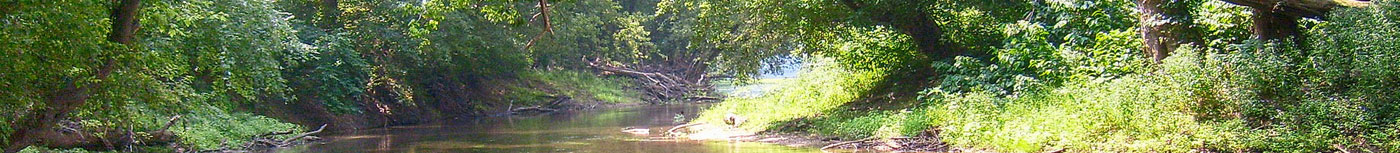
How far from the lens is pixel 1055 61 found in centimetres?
1519

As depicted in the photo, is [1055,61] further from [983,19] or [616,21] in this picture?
[616,21]

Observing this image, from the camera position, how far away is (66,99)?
9594 millimetres

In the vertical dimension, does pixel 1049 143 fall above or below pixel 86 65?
below

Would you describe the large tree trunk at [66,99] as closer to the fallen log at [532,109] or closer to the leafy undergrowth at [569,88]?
the fallen log at [532,109]

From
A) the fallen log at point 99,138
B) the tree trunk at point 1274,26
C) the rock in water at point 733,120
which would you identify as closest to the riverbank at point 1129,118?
the tree trunk at point 1274,26

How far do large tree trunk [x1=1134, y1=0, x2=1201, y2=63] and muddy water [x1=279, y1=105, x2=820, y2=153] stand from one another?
4059 millimetres

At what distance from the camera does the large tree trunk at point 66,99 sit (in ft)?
31.3

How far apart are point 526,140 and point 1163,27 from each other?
9.99 meters

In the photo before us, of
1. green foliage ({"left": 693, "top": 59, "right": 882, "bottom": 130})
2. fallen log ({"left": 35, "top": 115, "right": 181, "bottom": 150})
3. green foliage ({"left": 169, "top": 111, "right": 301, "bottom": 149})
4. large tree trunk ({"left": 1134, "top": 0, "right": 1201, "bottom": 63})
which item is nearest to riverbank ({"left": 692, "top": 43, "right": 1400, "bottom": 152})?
large tree trunk ({"left": 1134, "top": 0, "right": 1201, "bottom": 63})

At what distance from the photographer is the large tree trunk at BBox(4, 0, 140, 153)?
955 cm

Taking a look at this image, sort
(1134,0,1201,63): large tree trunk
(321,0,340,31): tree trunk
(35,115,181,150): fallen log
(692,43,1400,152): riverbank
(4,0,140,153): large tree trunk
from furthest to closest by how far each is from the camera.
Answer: (321,0,340,31): tree trunk → (1134,0,1201,63): large tree trunk → (35,115,181,150): fallen log → (692,43,1400,152): riverbank → (4,0,140,153): large tree trunk

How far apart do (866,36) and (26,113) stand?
13805mm

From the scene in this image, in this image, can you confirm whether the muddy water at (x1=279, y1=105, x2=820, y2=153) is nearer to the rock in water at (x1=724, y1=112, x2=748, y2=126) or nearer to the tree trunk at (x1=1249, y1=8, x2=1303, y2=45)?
the rock in water at (x1=724, y1=112, x2=748, y2=126)

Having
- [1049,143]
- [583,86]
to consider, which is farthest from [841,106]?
[583,86]
